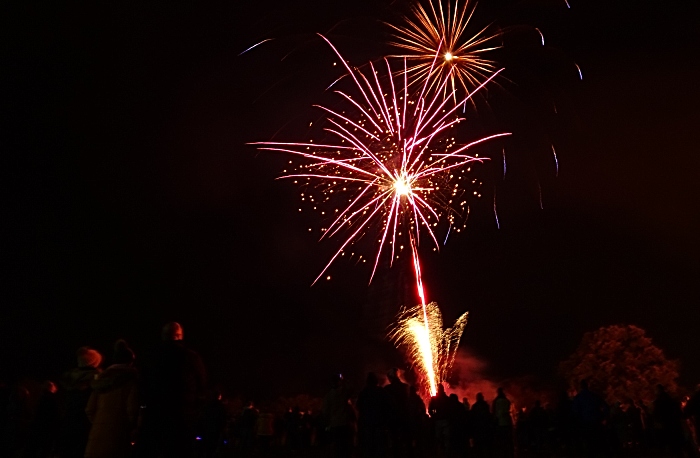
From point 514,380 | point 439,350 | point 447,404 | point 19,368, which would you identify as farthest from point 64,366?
point 514,380

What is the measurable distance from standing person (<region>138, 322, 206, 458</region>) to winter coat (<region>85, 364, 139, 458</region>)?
0.20 meters

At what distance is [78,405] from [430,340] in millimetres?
23097

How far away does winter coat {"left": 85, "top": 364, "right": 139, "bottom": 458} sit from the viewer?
7017 mm

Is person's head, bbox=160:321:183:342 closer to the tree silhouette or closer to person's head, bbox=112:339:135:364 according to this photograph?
person's head, bbox=112:339:135:364

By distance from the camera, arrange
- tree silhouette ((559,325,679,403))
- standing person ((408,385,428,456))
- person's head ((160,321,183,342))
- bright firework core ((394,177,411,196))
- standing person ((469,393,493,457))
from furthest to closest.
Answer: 1. tree silhouette ((559,325,679,403))
2. bright firework core ((394,177,411,196))
3. standing person ((469,393,493,457))
4. standing person ((408,385,428,456))
5. person's head ((160,321,183,342))

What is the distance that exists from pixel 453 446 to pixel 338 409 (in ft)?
9.33

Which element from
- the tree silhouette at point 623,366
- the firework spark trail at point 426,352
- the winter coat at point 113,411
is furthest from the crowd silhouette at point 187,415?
the tree silhouette at point 623,366

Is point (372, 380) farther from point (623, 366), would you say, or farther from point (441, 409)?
point (623, 366)

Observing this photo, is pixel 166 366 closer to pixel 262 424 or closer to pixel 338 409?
pixel 338 409

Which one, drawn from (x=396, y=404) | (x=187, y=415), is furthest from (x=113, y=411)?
(x=396, y=404)

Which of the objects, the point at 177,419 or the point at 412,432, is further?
the point at 412,432

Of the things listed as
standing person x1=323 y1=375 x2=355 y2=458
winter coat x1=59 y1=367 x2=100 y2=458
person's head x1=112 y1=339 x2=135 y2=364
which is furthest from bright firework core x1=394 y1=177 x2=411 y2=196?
person's head x1=112 y1=339 x2=135 y2=364

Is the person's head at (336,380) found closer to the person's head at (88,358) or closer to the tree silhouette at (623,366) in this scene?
the person's head at (88,358)

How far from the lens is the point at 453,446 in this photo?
12789 mm
